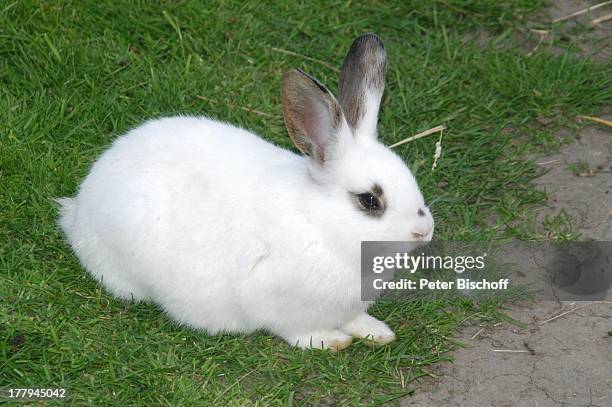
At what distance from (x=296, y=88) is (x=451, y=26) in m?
2.54

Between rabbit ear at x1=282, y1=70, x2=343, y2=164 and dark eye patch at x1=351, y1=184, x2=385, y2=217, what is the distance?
24 centimetres

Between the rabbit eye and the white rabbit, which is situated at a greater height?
the rabbit eye

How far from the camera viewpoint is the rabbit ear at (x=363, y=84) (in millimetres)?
4027

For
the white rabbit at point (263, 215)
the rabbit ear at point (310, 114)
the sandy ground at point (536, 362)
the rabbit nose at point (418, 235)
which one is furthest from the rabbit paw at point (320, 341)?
the rabbit ear at point (310, 114)

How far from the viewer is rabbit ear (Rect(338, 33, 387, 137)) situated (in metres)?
4.03

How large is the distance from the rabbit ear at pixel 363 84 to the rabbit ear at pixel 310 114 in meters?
0.23

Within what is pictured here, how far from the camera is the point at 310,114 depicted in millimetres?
3791

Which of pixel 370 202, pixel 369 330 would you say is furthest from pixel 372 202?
pixel 369 330

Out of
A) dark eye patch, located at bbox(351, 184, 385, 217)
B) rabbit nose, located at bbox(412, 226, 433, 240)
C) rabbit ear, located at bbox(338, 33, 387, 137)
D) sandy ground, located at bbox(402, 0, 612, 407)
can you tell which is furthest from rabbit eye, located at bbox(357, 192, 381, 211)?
sandy ground, located at bbox(402, 0, 612, 407)

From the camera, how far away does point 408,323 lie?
434 centimetres

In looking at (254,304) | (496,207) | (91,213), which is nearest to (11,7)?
(91,213)

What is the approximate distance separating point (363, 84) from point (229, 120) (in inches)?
53.7

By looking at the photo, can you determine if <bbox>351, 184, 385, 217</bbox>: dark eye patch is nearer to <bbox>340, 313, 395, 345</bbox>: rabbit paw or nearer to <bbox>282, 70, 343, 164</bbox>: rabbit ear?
<bbox>282, 70, 343, 164</bbox>: rabbit ear

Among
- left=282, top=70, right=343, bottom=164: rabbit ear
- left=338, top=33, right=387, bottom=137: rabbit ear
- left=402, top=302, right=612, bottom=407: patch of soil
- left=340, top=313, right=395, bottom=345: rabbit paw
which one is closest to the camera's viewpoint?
left=282, top=70, right=343, bottom=164: rabbit ear
